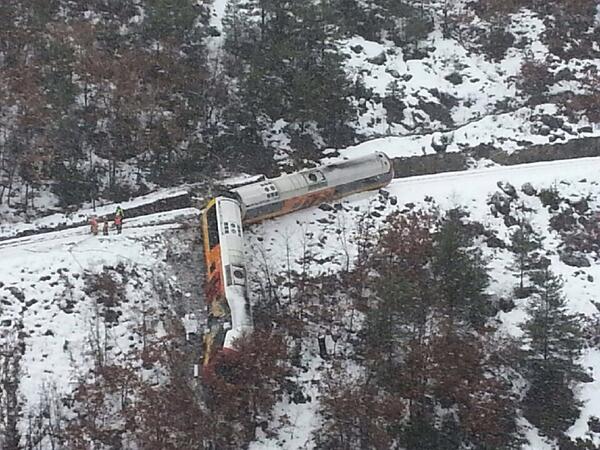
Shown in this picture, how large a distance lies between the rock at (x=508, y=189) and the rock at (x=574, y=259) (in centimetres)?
415

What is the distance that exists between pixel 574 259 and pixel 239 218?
14.7 m

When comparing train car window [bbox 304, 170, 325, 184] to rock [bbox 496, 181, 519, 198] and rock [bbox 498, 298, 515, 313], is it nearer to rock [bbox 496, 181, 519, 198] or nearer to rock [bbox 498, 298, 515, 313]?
rock [bbox 496, 181, 519, 198]

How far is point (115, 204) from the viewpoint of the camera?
120 feet

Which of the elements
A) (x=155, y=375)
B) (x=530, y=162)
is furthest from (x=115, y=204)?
(x=530, y=162)

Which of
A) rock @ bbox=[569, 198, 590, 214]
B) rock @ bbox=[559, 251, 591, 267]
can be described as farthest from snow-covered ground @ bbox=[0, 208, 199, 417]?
rock @ bbox=[569, 198, 590, 214]

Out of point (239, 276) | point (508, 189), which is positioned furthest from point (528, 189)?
point (239, 276)

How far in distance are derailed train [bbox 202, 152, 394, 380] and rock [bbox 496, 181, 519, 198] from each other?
5227 millimetres

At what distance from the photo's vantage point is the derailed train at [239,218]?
27938 mm

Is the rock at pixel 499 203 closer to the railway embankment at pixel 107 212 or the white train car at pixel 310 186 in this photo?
the white train car at pixel 310 186

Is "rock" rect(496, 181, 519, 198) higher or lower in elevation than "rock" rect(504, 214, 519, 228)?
higher

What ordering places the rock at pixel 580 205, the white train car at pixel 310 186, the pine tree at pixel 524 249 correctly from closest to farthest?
the pine tree at pixel 524 249 → the white train car at pixel 310 186 → the rock at pixel 580 205

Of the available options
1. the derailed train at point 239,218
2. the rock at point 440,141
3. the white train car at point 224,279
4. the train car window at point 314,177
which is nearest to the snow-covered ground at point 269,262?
the derailed train at point 239,218

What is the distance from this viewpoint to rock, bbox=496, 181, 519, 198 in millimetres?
37312

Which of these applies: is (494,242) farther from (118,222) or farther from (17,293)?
(17,293)
